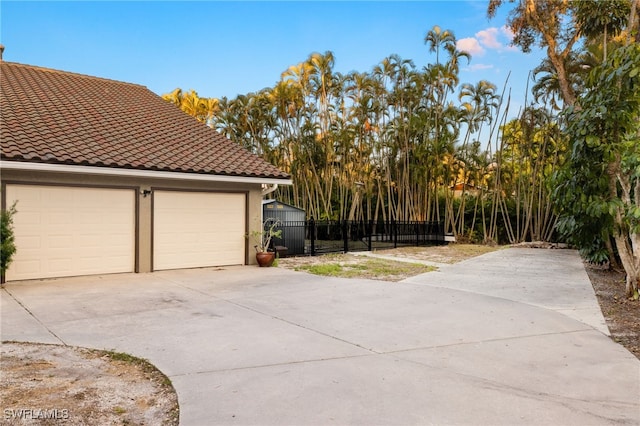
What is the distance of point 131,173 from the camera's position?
9297 mm

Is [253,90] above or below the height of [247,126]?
above

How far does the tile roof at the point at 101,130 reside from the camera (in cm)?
900

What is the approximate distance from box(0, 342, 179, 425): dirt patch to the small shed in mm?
8817

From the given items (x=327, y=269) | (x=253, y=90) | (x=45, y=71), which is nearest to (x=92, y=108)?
(x=45, y=71)

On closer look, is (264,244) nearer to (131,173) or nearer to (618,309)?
(131,173)

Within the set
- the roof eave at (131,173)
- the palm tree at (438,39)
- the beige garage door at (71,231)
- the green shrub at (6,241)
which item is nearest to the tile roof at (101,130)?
the roof eave at (131,173)

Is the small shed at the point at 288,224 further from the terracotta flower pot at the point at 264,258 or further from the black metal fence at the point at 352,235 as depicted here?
the terracotta flower pot at the point at 264,258

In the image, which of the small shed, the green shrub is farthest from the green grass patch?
the green shrub

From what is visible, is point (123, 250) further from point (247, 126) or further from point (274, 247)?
point (247, 126)

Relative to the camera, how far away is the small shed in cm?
1312

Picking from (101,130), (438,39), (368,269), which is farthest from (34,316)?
(438,39)

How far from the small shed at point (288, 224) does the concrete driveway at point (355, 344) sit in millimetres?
4467

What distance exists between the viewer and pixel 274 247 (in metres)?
12.5

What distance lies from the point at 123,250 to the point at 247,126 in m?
12.7
